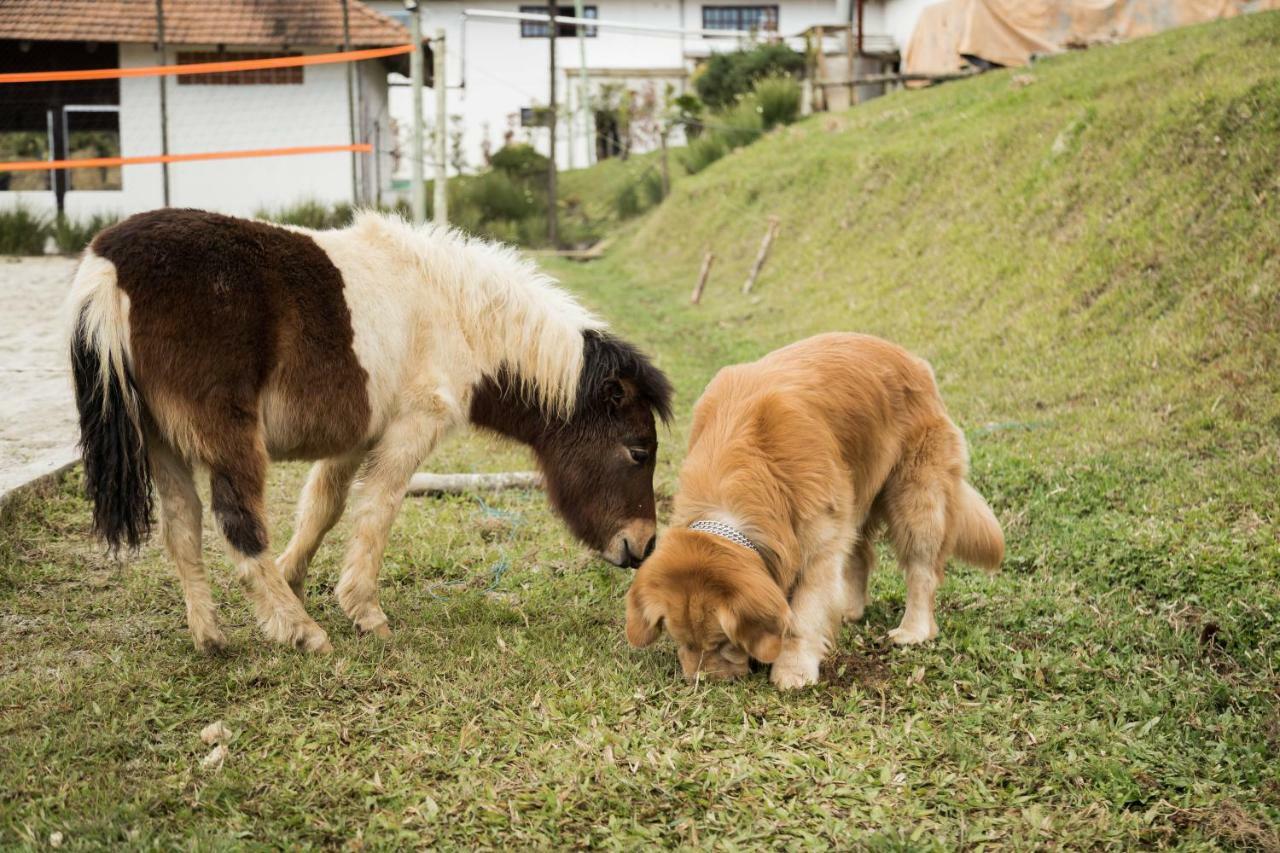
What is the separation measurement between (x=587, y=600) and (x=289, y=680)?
167 centimetres

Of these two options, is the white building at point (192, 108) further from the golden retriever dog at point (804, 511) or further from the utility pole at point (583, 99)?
the golden retriever dog at point (804, 511)

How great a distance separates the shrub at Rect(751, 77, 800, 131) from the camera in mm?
25816

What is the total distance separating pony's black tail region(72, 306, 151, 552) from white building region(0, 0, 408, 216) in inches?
694

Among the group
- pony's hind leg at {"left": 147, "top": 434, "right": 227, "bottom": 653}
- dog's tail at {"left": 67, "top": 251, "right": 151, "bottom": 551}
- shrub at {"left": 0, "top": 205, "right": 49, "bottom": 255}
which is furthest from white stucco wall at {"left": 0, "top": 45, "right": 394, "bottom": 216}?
dog's tail at {"left": 67, "top": 251, "right": 151, "bottom": 551}

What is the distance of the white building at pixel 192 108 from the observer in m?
20.9

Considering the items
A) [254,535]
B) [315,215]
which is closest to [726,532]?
[254,535]

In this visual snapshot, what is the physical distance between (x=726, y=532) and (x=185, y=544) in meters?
2.23

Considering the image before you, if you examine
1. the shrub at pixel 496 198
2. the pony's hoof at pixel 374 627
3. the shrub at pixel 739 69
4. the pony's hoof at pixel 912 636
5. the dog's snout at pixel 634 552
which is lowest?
the pony's hoof at pixel 912 636

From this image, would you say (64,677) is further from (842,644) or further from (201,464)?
(842,644)

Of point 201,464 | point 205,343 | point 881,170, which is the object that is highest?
point 881,170

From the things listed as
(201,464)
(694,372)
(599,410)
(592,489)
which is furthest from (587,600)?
(694,372)

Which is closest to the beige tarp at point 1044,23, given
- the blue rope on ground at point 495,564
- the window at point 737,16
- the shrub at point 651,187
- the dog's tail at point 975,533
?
the shrub at point 651,187

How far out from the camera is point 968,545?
4.96 m

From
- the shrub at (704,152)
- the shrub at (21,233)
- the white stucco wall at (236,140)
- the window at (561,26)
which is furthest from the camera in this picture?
the window at (561,26)
